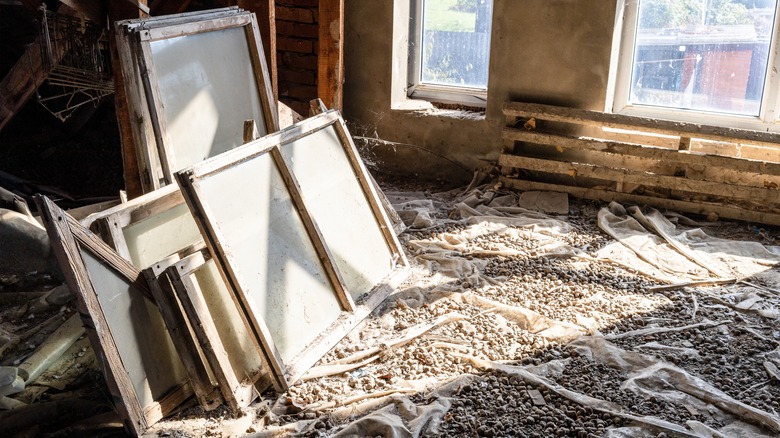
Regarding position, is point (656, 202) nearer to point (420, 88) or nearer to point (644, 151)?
point (644, 151)

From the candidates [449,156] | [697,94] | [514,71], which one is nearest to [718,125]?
[697,94]

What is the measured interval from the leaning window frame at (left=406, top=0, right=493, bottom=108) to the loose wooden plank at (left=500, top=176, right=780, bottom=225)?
906mm

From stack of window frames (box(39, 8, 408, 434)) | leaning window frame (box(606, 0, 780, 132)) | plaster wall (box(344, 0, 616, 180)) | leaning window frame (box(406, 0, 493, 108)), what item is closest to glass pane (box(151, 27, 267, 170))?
stack of window frames (box(39, 8, 408, 434))

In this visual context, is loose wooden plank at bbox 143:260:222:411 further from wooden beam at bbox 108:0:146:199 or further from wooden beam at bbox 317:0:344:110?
wooden beam at bbox 317:0:344:110

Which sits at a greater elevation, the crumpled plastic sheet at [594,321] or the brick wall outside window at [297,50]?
the brick wall outside window at [297,50]

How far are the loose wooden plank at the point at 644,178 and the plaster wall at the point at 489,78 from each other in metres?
0.41

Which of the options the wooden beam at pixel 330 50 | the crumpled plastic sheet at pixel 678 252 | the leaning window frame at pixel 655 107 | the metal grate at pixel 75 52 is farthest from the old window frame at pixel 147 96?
the leaning window frame at pixel 655 107

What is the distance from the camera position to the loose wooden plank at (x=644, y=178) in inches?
217

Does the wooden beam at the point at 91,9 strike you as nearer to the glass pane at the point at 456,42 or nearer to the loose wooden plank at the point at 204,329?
the loose wooden plank at the point at 204,329

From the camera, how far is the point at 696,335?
4.03m

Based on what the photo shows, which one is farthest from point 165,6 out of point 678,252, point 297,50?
point 678,252

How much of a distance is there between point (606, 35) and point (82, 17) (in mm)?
3806

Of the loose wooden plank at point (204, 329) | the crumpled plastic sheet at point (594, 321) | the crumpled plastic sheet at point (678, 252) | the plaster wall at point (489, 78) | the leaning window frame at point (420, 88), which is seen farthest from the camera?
the leaning window frame at point (420, 88)

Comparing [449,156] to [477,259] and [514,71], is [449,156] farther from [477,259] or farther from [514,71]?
[477,259]
